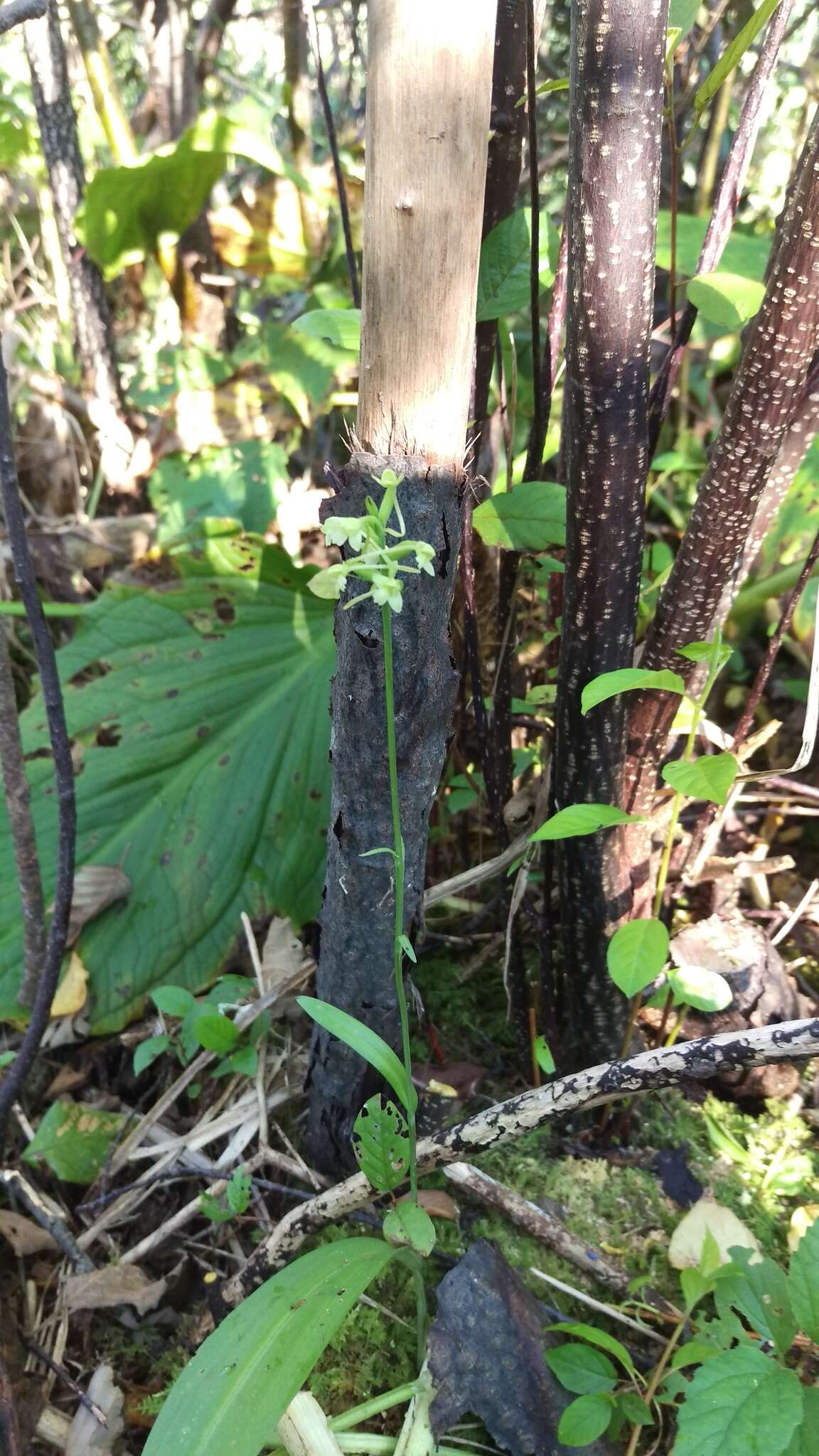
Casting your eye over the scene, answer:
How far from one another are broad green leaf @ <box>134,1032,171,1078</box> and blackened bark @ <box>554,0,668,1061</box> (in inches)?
21.2

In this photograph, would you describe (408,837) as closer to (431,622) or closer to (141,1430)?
(431,622)

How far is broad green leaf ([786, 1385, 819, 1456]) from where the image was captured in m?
0.66

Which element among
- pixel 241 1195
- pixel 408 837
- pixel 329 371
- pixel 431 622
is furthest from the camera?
pixel 329 371

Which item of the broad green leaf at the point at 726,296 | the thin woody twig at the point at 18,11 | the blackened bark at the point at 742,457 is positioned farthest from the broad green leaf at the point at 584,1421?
the thin woody twig at the point at 18,11

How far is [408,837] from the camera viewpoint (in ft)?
2.86

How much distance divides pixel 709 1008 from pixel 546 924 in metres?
0.23

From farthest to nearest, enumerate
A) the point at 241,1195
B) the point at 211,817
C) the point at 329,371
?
1. the point at 329,371
2. the point at 211,817
3. the point at 241,1195

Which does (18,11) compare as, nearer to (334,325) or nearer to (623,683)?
(334,325)

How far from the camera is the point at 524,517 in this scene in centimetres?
88

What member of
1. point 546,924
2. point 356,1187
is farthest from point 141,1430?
point 546,924

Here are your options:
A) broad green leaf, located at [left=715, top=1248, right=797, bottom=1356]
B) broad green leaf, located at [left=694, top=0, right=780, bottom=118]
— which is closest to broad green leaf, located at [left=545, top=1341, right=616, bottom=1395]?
broad green leaf, located at [left=715, top=1248, right=797, bottom=1356]

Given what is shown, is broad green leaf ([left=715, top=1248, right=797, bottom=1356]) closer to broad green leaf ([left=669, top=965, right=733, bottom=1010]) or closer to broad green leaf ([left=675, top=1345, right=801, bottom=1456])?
broad green leaf ([left=675, top=1345, right=801, bottom=1456])

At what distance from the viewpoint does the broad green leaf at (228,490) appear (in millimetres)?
1958

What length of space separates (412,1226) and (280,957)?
1.93 ft
